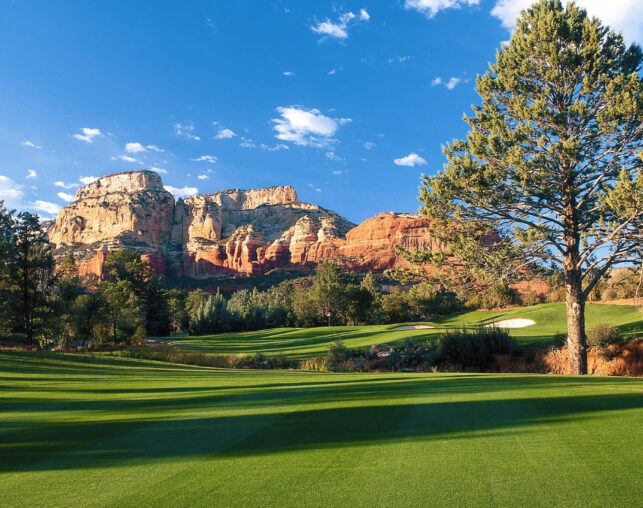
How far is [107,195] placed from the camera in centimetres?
14875

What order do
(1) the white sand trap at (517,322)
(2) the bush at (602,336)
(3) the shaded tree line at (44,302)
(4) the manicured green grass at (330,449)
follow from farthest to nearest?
(1) the white sand trap at (517,322), (3) the shaded tree line at (44,302), (2) the bush at (602,336), (4) the manicured green grass at (330,449)

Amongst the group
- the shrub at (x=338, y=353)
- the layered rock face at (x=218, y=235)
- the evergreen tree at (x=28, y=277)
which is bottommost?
the shrub at (x=338, y=353)

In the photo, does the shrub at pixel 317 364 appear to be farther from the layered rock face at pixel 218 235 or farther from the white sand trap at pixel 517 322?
the layered rock face at pixel 218 235

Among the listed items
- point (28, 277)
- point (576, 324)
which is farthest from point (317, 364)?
point (28, 277)

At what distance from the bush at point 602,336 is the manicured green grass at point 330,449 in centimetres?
1280

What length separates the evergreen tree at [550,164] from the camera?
47.9ft

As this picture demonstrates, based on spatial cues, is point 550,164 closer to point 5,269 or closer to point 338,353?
point 338,353

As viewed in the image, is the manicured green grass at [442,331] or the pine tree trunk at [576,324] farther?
the manicured green grass at [442,331]

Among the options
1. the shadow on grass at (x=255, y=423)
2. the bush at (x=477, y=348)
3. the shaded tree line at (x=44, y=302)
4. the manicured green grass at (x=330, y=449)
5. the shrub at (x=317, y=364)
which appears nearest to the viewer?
the manicured green grass at (x=330, y=449)

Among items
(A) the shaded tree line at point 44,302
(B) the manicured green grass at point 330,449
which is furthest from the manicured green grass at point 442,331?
(B) the manicured green grass at point 330,449

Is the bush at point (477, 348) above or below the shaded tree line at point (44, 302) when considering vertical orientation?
below

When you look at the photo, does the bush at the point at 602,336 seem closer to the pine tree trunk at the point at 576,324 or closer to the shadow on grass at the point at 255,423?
the pine tree trunk at the point at 576,324

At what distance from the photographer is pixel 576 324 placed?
51.1ft

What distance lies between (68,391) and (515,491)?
8.60m
